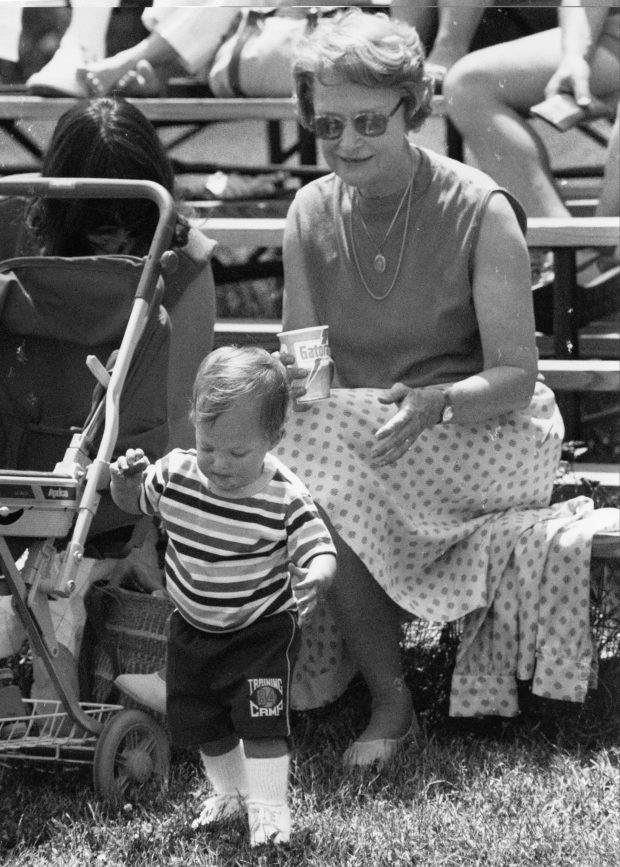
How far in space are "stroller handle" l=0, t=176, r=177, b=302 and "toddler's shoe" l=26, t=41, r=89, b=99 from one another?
24.4 inches

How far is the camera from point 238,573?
2.68m

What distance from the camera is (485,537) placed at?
10.8ft

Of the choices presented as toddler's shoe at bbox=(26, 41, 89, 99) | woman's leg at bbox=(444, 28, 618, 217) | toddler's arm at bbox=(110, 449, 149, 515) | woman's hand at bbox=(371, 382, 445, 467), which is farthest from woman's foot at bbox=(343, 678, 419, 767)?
toddler's shoe at bbox=(26, 41, 89, 99)

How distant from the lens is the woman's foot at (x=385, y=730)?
314 centimetres

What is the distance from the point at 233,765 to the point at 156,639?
51cm

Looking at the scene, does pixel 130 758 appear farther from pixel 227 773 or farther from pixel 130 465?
pixel 130 465

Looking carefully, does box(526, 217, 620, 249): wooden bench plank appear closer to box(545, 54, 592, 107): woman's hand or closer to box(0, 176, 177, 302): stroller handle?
box(545, 54, 592, 107): woman's hand

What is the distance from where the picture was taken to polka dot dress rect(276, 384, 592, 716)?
323 centimetres

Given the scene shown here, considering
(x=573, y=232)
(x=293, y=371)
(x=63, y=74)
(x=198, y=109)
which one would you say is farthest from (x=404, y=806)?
(x=198, y=109)

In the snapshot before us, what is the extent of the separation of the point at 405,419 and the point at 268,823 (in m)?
0.95

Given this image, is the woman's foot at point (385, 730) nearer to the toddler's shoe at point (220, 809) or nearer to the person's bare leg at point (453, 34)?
the toddler's shoe at point (220, 809)

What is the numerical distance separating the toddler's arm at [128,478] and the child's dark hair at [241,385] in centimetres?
16

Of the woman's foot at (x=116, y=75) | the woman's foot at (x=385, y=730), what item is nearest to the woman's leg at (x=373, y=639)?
the woman's foot at (x=385, y=730)

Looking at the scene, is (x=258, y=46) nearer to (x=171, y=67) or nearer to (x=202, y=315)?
(x=171, y=67)
